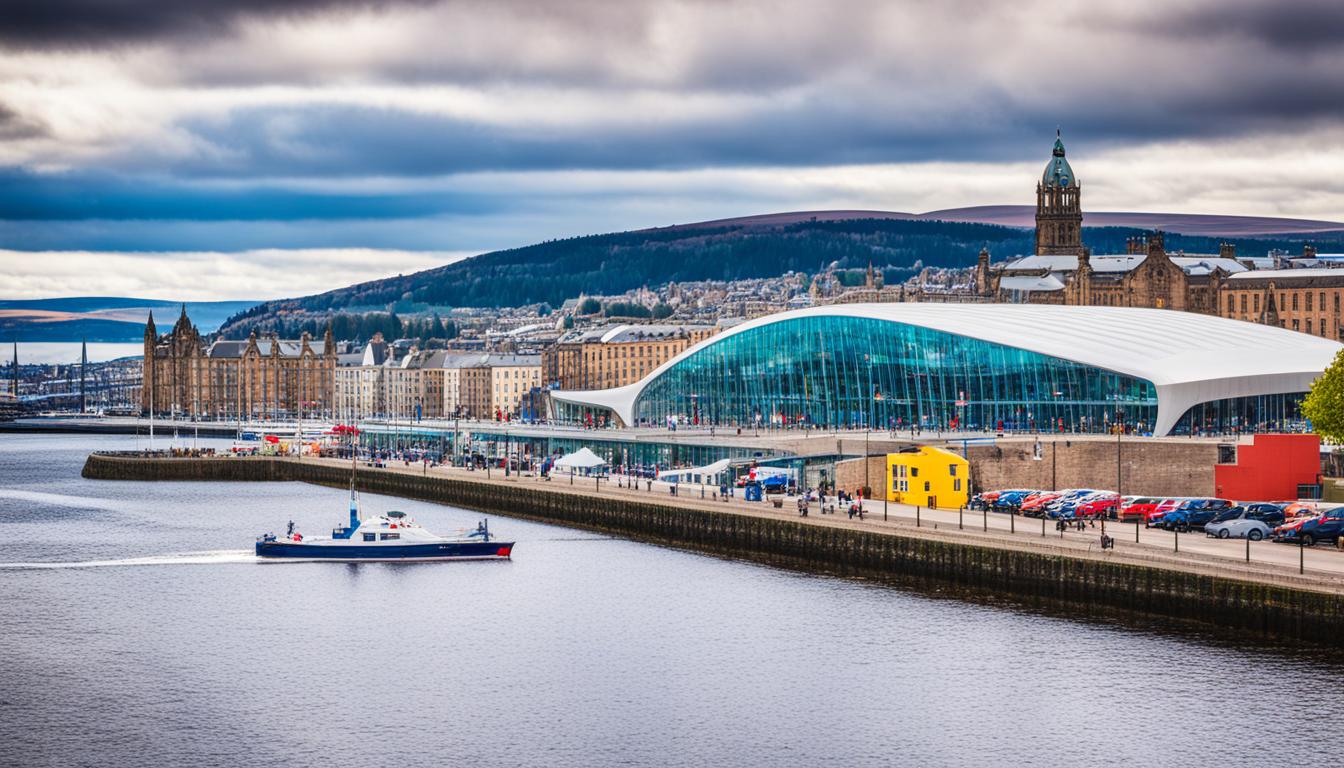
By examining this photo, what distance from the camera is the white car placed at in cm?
5903

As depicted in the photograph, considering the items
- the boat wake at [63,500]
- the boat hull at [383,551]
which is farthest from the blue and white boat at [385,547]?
the boat wake at [63,500]

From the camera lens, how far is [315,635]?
55.6 m

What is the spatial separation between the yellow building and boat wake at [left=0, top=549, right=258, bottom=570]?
25986 millimetres

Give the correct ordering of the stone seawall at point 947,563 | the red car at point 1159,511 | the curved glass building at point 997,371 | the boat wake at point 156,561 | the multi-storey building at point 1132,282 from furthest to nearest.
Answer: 1. the multi-storey building at point 1132,282
2. the curved glass building at point 997,371
3. the boat wake at point 156,561
4. the red car at point 1159,511
5. the stone seawall at point 947,563

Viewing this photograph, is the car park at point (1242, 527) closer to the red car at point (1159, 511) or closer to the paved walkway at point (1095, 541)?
the paved walkway at point (1095, 541)

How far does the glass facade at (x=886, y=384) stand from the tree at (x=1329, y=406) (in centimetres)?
1591

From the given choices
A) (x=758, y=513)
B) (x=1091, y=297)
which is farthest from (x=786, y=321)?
(x=1091, y=297)

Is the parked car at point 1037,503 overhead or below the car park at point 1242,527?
overhead

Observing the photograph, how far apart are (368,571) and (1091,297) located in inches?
4750

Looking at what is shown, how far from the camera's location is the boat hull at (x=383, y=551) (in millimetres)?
72875

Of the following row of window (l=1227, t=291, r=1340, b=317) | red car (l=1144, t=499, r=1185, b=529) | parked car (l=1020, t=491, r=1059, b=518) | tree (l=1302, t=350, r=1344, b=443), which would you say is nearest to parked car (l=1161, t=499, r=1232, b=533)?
red car (l=1144, t=499, r=1185, b=529)

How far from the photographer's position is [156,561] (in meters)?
72.4

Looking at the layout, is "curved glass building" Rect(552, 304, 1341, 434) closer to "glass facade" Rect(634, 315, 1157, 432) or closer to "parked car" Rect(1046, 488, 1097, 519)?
"glass facade" Rect(634, 315, 1157, 432)

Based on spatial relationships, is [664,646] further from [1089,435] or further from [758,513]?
[1089,435]
